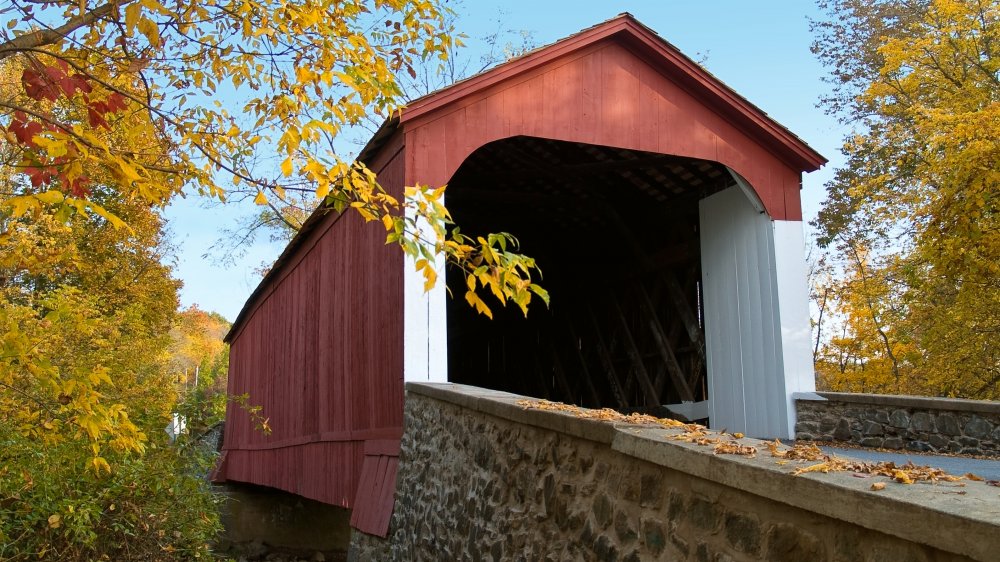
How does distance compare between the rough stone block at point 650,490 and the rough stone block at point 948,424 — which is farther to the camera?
the rough stone block at point 948,424

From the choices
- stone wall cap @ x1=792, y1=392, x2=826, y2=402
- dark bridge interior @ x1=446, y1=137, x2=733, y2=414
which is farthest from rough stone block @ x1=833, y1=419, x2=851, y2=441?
dark bridge interior @ x1=446, y1=137, x2=733, y2=414

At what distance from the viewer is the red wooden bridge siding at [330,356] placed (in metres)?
7.09

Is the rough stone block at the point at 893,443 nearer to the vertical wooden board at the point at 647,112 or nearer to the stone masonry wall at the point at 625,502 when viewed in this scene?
the vertical wooden board at the point at 647,112

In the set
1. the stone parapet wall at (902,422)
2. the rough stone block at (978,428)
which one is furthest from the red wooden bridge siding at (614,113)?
the rough stone block at (978,428)

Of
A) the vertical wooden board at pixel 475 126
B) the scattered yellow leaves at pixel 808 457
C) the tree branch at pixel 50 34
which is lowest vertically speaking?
the scattered yellow leaves at pixel 808 457

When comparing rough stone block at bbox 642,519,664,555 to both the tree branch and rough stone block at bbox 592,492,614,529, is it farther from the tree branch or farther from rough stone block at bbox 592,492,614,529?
the tree branch

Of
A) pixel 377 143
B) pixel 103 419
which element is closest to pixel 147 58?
pixel 103 419

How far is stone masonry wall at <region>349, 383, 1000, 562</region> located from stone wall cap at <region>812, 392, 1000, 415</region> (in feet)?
12.8

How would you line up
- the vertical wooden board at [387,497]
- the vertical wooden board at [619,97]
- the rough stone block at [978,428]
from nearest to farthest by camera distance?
the vertical wooden board at [387,497] < the rough stone block at [978,428] < the vertical wooden board at [619,97]

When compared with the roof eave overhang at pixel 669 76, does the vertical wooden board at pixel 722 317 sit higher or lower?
lower

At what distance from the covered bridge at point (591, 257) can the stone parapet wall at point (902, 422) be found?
22 centimetres

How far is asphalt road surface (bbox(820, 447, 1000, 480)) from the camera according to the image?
5.31 meters

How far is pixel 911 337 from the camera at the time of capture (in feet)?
46.1

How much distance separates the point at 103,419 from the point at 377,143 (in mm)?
4154
